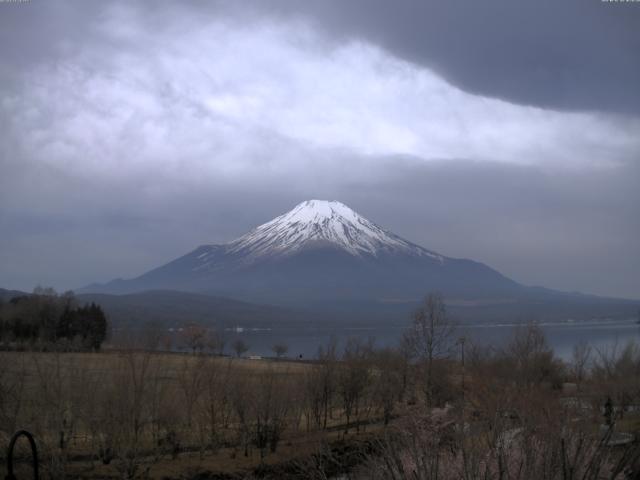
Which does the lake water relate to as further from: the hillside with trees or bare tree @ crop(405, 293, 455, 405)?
the hillside with trees

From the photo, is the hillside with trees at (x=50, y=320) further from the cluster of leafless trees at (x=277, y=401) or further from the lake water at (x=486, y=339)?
the cluster of leafless trees at (x=277, y=401)

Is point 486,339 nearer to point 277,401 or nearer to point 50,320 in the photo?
point 50,320

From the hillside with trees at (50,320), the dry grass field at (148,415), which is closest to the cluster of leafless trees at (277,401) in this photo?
the dry grass field at (148,415)

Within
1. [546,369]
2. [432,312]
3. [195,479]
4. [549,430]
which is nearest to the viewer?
[549,430]

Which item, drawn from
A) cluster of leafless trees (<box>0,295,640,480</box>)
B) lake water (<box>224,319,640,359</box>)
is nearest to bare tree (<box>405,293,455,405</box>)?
cluster of leafless trees (<box>0,295,640,480</box>)

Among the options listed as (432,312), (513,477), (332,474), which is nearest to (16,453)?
(332,474)

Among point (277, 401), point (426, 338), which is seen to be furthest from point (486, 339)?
point (277, 401)

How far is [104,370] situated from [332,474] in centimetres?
1182

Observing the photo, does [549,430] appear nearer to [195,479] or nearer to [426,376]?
[195,479]

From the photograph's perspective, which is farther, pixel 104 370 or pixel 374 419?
pixel 374 419

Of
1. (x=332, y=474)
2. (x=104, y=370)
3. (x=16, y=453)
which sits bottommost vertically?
(x=332, y=474)

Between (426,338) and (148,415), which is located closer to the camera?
(148,415)

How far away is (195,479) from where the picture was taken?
91.6 feet

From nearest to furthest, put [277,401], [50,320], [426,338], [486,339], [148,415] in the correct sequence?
[148,415] → [277,401] → [426,338] → [50,320] → [486,339]
